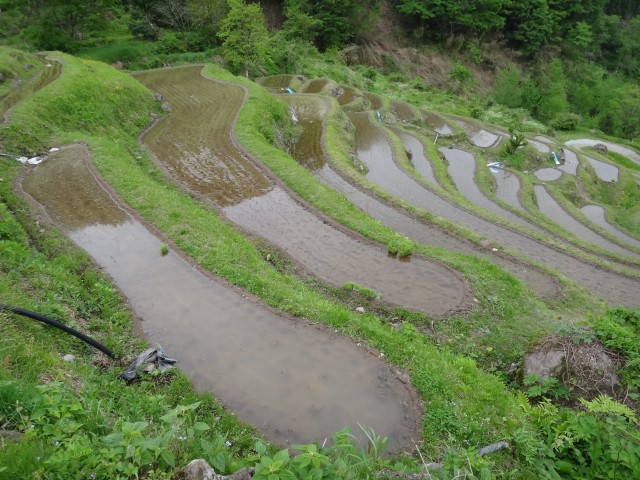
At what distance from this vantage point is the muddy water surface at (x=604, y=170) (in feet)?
115

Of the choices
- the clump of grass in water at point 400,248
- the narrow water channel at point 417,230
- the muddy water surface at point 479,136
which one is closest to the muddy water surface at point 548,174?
the muddy water surface at point 479,136

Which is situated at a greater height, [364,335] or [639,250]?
[364,335]

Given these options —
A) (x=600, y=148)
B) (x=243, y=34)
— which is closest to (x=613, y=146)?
(x=600, y=148)

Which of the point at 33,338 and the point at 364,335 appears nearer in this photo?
the point at 33,338

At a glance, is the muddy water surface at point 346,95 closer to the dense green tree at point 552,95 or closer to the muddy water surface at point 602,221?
the muddy water surface at point 602,221

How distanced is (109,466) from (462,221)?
60.1ft

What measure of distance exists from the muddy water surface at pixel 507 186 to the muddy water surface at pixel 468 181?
1670 mm

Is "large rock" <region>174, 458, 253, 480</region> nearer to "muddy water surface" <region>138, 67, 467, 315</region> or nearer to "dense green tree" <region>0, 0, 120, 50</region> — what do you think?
"muddy water surface" <region>138, 67, 467, 315</region>

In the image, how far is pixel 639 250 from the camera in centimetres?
2117

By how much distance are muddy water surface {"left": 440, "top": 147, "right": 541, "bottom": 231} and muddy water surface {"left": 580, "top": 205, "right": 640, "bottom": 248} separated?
6.14 metres

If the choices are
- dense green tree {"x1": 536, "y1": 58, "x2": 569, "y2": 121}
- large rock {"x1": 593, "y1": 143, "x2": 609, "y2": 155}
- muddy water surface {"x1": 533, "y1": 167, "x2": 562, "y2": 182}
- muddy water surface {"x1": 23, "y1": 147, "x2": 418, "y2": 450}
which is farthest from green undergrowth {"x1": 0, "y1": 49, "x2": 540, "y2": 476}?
dense green tree {"x1": 536, "y1": 58, "x2": 569, "y2": 121}

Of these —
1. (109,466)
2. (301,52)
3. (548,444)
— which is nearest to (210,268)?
(109,466)

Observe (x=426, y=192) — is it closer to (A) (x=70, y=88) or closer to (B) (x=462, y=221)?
(B) (x=462, y=221)

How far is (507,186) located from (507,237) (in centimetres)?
1062
